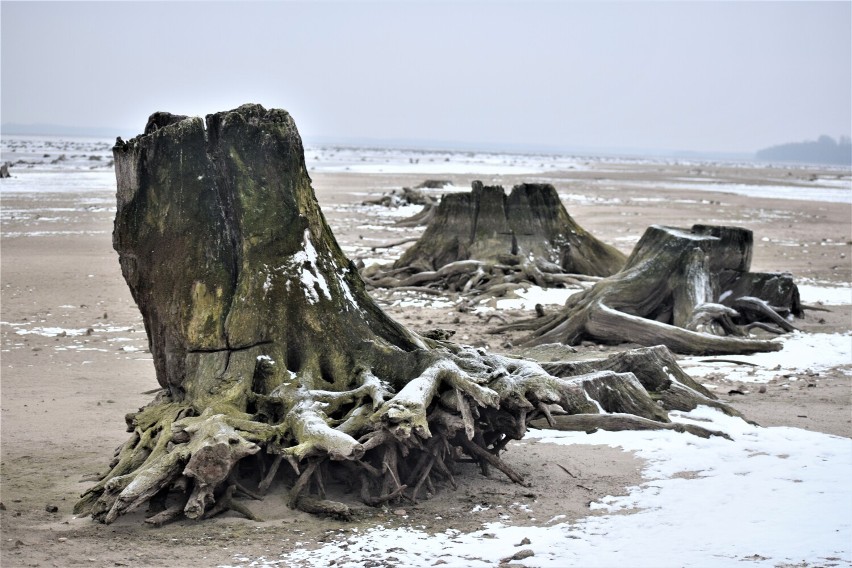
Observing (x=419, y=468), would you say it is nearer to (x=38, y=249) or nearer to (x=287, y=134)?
(x=287, y=134)

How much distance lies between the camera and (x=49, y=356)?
35.2 feet

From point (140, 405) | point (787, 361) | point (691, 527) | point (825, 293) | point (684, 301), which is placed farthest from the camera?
point (825, 293)

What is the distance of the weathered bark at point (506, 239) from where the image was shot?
17.0 m

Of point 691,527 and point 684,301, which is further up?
point 684,301

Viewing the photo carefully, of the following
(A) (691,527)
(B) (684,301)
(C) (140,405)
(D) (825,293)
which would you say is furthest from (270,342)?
(D) (825,293)

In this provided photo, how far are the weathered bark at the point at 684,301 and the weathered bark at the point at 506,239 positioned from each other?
165 inches

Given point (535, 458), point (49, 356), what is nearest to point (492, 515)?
point (535, 458)

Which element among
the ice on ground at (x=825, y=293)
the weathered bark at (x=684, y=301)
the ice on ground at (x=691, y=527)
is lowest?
the ice on ground at (x=691, y=527)

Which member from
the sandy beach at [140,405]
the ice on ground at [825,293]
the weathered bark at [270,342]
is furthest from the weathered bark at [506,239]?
the weathered bark at [270,342]

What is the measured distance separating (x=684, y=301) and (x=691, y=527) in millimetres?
6379

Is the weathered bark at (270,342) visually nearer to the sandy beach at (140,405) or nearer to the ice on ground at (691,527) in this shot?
the sandy beach at (140,405)

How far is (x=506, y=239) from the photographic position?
17.2 m

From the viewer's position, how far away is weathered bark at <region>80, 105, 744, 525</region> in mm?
6055

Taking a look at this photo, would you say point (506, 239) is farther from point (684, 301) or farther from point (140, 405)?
point (140, 405)
